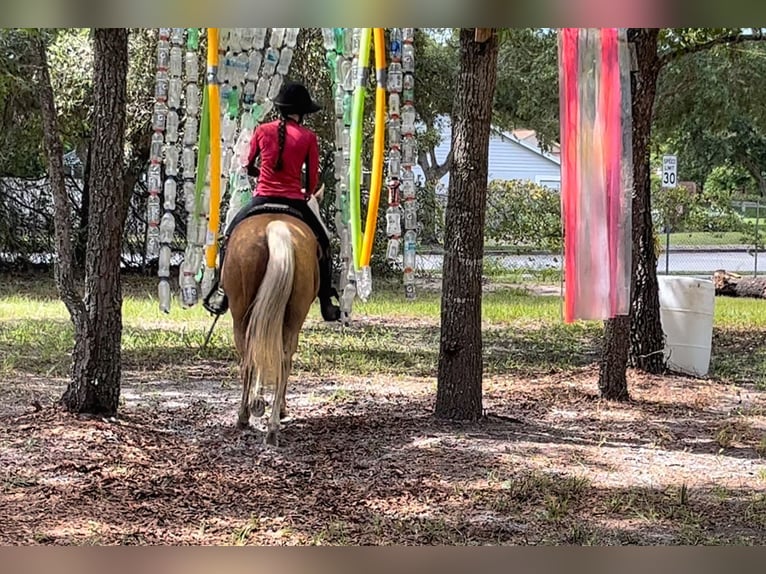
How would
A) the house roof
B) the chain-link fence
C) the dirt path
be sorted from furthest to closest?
the house roof, the chain-link fence, the dirt path

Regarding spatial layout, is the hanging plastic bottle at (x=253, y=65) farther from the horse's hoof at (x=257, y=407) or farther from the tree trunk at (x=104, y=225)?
the horse's hoof at (x=257, y=407)

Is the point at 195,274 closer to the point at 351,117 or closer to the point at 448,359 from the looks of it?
the point at 351,117

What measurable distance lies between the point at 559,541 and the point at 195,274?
188 cm

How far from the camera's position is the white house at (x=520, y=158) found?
13.7 metres

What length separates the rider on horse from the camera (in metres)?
4.21

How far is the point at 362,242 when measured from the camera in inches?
170

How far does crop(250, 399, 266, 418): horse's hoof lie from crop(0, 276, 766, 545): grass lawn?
14 cm

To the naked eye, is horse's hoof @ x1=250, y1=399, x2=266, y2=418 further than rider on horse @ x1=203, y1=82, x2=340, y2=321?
Yes

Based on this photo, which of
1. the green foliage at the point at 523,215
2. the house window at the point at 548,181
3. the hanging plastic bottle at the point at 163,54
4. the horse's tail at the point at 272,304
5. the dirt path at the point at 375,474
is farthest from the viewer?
the house window at the point at 548,181

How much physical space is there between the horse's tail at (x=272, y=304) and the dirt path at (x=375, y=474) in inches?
20.6

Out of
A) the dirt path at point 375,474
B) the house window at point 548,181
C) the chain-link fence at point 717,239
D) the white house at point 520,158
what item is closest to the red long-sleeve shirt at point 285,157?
the dirt path at point 375,474

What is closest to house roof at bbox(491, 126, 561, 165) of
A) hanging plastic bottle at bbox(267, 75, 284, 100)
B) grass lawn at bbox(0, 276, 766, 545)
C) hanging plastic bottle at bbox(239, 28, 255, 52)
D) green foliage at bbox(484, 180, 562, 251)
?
green foliage at bbox(484, 180, 562, 251)

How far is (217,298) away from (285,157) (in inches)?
29.7

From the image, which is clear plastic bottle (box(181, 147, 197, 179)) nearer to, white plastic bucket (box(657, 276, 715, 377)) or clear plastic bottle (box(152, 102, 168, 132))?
clear plastic bottle (box(152, 102, 168, 132))
